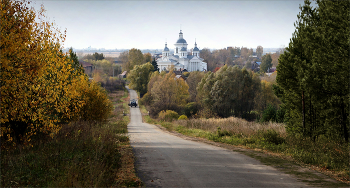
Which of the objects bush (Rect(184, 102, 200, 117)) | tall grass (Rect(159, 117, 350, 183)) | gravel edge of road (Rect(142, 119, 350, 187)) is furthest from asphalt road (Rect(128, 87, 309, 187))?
bush (Rect(184, 102, 200, 117))

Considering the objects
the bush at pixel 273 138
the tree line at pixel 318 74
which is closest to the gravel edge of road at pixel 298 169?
the bush at pixel 273 138

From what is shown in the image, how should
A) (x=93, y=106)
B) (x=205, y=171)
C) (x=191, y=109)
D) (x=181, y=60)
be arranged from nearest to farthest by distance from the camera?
(x=205, y=171), (x=93, y=106), (x=191, y=109), (x=181, y=60)

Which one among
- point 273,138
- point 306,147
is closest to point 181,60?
point 273,138

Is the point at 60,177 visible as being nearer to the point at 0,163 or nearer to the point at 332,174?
the point at 0,163

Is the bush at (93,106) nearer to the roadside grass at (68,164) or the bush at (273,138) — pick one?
the roadside grass at (68,164)

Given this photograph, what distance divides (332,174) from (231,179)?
11.2 ft

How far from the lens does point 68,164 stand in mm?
8680

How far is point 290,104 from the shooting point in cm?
1658

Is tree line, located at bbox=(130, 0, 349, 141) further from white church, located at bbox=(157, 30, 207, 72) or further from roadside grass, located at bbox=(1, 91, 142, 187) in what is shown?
white church, located at bbox=(157, 30, 207, 72)

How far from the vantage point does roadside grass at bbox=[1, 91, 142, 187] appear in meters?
7.50

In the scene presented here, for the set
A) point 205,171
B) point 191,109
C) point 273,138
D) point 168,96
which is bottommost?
point 191,109

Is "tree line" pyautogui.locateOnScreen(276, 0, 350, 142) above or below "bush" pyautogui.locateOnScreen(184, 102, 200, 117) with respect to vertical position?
above

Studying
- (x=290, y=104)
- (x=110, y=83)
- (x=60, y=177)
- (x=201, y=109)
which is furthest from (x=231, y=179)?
(x=110, y=83)

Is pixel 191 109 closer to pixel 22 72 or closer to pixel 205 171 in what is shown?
pixel 205 171
